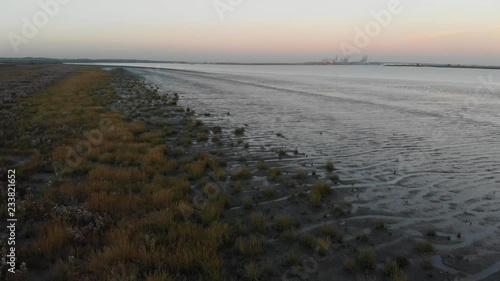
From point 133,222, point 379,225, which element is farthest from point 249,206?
point 379,225

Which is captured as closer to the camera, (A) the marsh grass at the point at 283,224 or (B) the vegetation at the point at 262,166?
(A) the marsh grass at the point at 283,224

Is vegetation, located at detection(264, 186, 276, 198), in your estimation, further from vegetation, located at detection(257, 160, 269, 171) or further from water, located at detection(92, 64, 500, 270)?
vegetation, located at detection(257, 160, 269, 171)

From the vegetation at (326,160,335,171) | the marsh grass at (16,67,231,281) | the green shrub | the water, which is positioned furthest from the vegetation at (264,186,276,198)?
the vegetation at (326,160,335,171)

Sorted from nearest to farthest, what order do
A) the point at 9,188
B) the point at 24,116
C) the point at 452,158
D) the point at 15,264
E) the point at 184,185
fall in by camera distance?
1. the point at 15,264
2. the point at 9,188
3. the point at 184,185
4. the point at 452,158
5. the point at 24,116

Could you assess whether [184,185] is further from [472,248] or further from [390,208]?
[472,248]

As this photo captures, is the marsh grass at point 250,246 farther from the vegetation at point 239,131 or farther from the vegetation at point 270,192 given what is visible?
the vegetation at point 239,131

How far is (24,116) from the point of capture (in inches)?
916

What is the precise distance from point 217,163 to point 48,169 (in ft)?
20.5

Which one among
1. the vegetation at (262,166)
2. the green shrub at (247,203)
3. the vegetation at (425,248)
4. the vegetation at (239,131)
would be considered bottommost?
the vegetation at (239,131)

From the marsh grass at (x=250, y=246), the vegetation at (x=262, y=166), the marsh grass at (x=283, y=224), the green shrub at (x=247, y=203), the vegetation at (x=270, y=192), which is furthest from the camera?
the vegetation at (x=262, y=166)

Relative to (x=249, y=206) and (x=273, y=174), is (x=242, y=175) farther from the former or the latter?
(x=249, y=206)

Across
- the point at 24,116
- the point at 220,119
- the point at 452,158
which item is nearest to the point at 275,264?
the point at 452,158

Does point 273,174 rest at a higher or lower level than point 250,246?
lower

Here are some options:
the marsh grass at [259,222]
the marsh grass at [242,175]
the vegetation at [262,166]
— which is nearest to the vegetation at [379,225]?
the marsh grass at [259,222]
